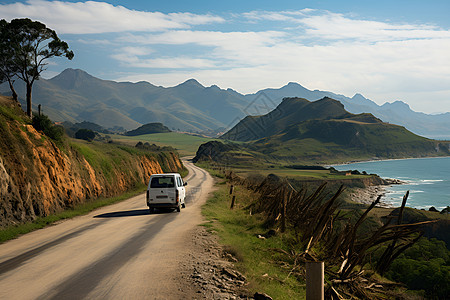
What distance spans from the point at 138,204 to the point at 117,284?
21454 millimetres

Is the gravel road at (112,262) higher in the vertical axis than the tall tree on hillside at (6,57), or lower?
lower

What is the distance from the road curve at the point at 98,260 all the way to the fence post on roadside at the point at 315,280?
11.6 ft

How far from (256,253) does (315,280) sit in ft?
24.7

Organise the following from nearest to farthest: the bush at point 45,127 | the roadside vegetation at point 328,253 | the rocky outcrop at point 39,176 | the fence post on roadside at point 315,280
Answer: the fence post on roadside at point 315,280 < the roadside vegetation at point 328,253 < the rocky outcrop at point 39,176 < the bush at point 45,127

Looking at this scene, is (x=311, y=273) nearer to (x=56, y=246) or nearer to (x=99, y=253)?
(x=99, y=253)

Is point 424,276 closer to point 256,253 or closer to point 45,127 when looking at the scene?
point 256,253

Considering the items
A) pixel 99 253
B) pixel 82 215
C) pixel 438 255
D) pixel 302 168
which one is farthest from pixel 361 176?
pixel 99 253

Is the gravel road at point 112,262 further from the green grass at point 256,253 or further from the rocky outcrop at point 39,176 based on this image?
the rocky outcrop at point 39,176

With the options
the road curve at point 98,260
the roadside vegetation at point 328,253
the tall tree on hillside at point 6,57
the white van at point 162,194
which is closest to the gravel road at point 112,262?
the road curve at point 98,260

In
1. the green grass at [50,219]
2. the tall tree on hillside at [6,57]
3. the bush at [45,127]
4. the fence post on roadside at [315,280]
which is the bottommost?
the green grass at [50,219]

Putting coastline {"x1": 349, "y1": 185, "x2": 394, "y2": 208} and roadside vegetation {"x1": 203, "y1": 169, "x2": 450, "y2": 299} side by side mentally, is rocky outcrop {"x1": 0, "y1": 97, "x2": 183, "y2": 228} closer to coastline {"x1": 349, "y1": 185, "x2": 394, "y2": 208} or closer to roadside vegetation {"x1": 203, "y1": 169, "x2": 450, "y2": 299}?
roadside vegetation {"x1": 203, "y1": 169, "x2": 450, "y2": 299}

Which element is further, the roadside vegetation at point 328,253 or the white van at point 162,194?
the white van at point 162,194

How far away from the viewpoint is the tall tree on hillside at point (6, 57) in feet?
110

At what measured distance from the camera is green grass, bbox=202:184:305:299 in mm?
10303
